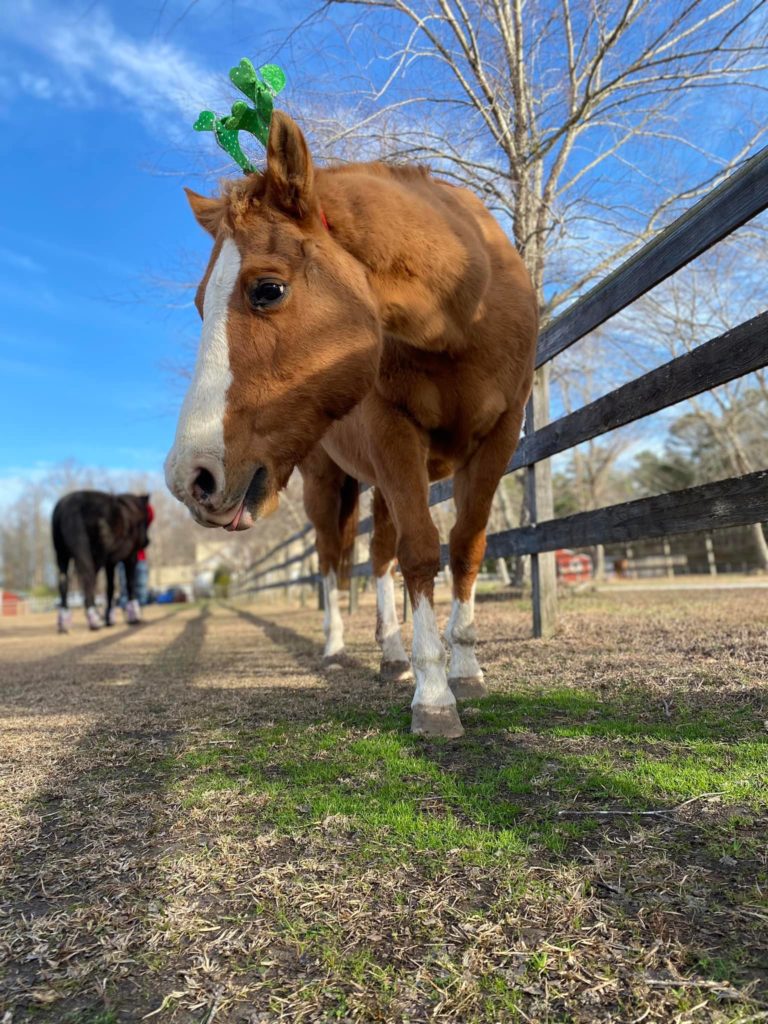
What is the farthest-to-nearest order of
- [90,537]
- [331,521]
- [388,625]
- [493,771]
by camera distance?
[90,537], [331,521], [388,625], [493,771]

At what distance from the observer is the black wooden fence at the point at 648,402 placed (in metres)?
2.64

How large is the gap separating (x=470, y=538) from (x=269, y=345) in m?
1.61

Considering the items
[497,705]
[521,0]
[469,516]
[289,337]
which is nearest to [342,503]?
[469,516]

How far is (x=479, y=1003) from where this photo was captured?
1.08 m

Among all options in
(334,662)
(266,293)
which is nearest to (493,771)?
(266,293)

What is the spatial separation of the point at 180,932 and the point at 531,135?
26.4ft

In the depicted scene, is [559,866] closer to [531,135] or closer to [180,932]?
[180,932]

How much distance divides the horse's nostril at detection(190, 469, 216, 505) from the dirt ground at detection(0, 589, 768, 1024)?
3.19ft

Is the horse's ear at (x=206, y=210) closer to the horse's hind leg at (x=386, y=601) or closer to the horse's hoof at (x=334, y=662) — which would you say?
the horse's hind leg at (x=386, y=601)

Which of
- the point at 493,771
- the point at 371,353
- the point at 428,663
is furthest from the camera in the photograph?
the point at 428,663

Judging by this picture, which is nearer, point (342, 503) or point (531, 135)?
point (342, 503)

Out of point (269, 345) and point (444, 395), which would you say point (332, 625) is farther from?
point (269, 345)

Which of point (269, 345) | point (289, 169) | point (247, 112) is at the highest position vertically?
point (247, 112)

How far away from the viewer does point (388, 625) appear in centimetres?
432
